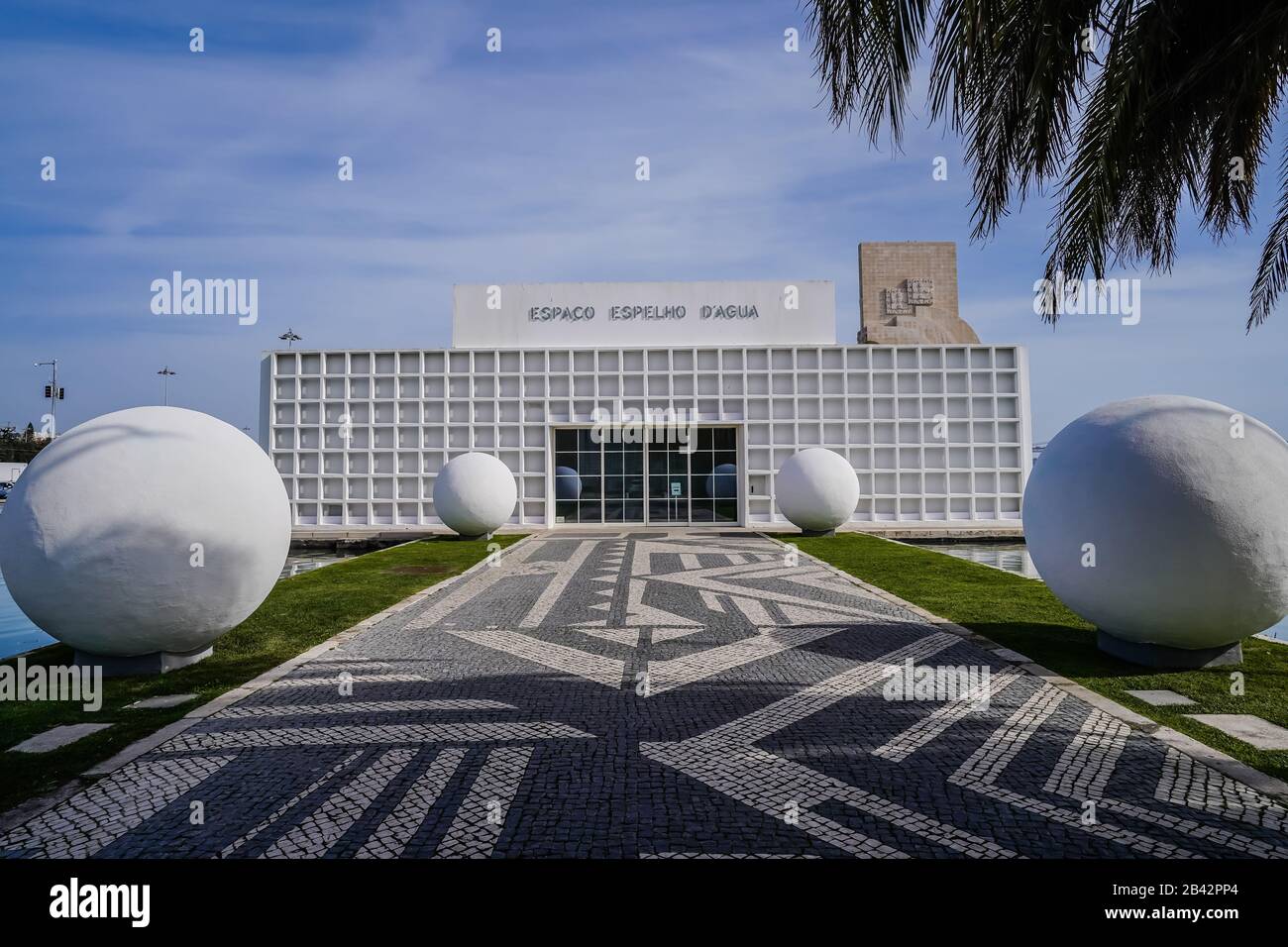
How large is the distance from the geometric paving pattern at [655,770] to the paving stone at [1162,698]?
1.98 feet

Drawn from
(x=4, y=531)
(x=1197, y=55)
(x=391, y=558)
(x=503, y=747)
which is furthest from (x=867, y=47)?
(x=391, y=558)

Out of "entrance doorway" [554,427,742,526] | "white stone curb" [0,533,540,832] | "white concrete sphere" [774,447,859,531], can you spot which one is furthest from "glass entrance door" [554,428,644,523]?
"white stone curb" [0,533,540,832]

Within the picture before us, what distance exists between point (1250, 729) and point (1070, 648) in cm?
245

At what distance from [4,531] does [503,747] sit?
191 inches

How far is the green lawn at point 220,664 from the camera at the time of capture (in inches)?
194

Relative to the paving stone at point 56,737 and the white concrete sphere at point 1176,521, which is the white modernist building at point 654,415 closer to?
the white concrete sphere at point 1176,521

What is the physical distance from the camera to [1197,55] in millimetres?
5402

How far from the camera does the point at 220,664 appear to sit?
7.54 meters

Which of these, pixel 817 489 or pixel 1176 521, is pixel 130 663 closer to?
pixel 1176 521
